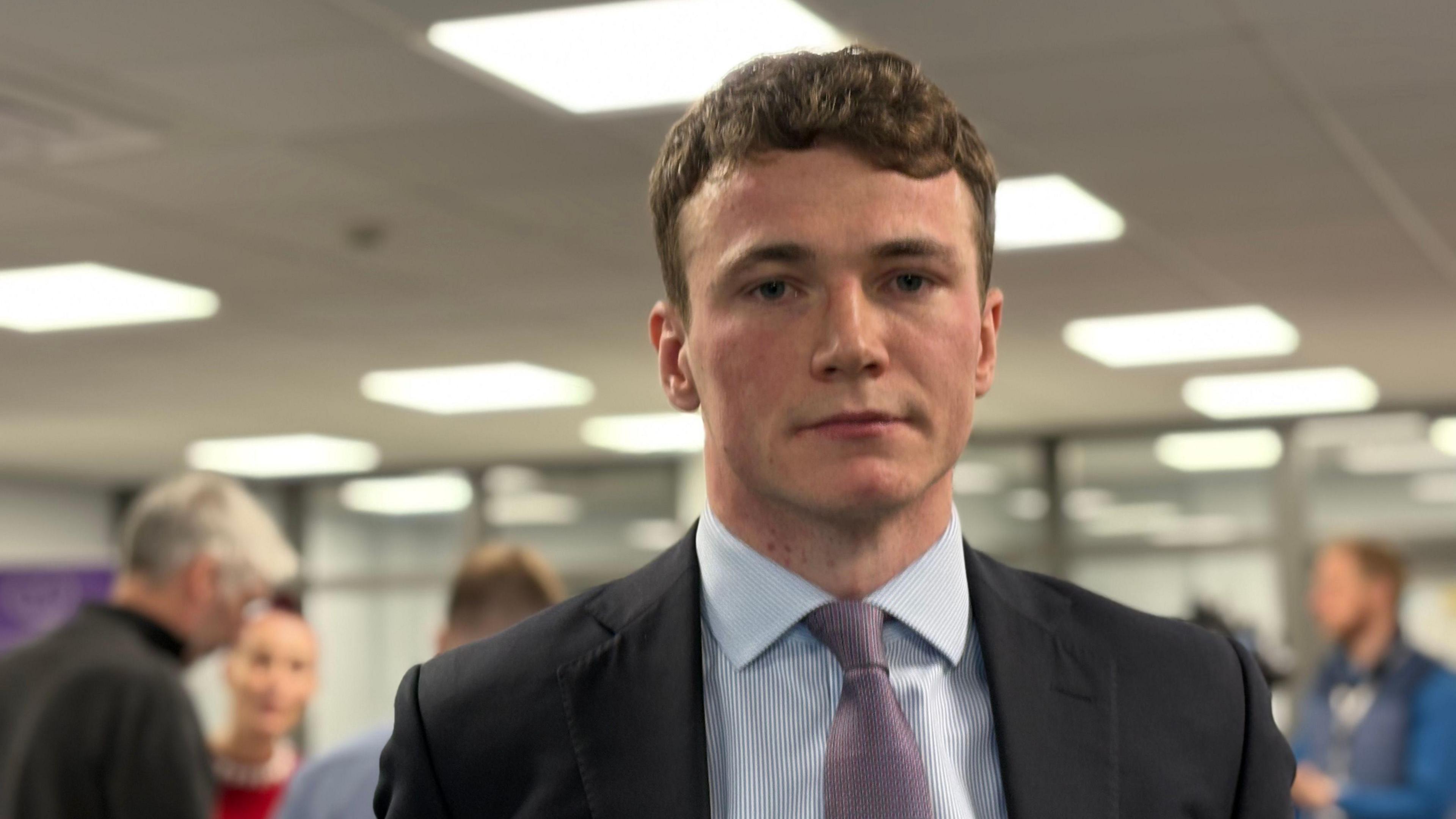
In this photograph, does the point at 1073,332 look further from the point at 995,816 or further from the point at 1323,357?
the point at 995,816

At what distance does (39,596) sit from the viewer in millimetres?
9828

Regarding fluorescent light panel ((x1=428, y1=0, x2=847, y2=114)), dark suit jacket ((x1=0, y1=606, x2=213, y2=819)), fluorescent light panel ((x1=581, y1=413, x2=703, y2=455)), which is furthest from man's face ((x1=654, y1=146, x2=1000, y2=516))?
fluorescent light panel ((x1=581, y1=413, x2=703, y2=455))

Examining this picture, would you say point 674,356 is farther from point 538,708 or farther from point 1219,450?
point 1219,450

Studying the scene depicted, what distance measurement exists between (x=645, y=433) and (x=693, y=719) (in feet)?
29.7

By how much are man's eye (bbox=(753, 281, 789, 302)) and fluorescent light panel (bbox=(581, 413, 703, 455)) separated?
801cm

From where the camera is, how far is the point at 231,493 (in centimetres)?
321

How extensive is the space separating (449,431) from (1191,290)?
483 cm

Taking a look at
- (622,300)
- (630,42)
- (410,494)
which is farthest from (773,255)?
(410,494)

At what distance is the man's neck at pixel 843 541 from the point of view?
1.09 metres

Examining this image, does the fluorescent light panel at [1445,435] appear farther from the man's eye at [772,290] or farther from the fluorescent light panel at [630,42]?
the man's eye at [772,290]

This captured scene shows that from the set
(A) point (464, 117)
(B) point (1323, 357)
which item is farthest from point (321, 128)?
(B) point (1323, 357)

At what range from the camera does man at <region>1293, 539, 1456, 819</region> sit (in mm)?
4559

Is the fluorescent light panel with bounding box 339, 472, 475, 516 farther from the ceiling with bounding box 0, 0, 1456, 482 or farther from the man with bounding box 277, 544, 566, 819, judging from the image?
the man with bounding box 277, 544, 566, 819

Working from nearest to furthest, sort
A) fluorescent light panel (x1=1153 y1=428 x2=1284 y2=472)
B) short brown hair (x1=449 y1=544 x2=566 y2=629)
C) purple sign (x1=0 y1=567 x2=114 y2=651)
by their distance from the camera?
1. short brown hair (x1=449 y1=544 x2=566 y2=629)
2. purple sign (x1=0 y1=567 x2=114 y2=651)
3. fluorescent light panel (x1=1153 y1=428 x2=1284 y2=472)
